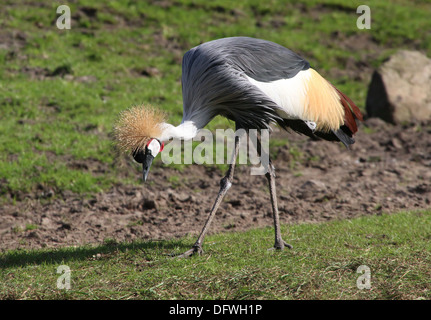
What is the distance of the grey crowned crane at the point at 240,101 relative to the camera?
465cm

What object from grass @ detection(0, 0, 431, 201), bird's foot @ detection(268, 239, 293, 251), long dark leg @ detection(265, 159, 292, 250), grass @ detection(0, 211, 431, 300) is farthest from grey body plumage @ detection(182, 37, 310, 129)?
grass @ detection(0, 0, 431, 201)

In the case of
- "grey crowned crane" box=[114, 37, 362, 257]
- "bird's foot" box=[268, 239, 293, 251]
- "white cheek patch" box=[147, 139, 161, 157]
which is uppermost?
"grey crowned crane" box=[114, 37, 362, 257]

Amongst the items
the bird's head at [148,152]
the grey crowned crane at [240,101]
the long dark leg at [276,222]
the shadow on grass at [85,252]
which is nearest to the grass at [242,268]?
the shadow on grass at [85,252]

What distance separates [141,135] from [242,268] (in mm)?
1355

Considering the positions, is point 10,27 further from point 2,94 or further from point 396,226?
point 396,226

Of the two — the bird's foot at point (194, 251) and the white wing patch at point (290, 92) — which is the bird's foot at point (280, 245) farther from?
the white wing patch at point (290, 92)

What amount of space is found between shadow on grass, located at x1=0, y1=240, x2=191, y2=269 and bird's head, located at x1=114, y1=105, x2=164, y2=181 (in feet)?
2.75

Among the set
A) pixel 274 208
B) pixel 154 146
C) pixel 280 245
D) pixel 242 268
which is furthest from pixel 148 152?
pixel 280 245

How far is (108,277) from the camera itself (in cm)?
424

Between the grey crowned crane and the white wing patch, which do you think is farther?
the white wing patch

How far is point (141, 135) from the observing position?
4.56 m

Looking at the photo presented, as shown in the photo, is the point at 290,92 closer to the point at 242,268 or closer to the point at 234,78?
the point at 234,78

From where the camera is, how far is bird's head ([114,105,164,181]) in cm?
456

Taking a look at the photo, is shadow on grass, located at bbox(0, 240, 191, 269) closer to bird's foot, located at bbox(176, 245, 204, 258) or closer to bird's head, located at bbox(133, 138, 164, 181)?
bird's foot, located at bbox(176, 245, 204, 258)
